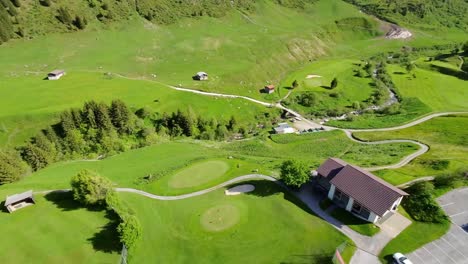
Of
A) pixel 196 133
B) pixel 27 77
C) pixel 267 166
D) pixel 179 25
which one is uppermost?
pixel 179 25

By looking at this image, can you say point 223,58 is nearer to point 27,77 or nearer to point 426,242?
point 27,77

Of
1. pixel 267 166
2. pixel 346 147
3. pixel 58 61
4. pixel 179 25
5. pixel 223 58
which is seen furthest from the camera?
pixel 179 25

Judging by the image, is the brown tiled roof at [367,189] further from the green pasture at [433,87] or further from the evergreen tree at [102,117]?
the green pasture at [433,87]

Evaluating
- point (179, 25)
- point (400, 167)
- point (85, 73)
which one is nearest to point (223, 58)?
point (179, 25)

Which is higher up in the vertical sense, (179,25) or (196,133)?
(179,25)

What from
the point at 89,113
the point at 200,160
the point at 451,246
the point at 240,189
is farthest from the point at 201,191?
the point at 89,113

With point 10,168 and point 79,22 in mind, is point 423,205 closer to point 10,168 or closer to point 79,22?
point 10,168

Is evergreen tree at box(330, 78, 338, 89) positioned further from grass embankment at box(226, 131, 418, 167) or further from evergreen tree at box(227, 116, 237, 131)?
evergreen tree at box(227, 116, 237, 131)
